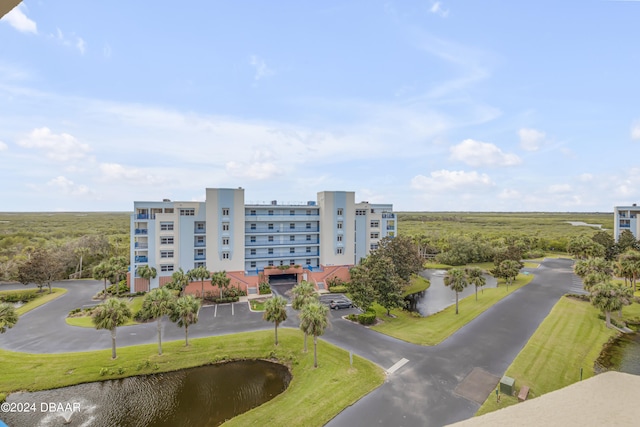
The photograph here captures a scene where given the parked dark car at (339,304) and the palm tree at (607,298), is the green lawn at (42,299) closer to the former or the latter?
the parked dark car at (339,304)

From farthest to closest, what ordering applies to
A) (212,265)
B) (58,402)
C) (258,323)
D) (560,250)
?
(560,250)
(212,265)
(258,323)
(58,402)

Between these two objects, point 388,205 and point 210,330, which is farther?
point 388,205

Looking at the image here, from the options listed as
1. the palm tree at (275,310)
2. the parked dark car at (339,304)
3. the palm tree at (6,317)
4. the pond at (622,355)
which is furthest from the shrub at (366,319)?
the palm tree at (6,317)

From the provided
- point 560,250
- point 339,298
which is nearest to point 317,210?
point 339,298

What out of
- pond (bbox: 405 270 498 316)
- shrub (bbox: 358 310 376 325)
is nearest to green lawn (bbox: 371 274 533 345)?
shrub (bbox: 358 310 376 325)

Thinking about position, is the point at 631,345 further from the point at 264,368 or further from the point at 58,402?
the point at 58,402

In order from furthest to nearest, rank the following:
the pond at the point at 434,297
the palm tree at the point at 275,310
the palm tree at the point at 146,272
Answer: the palm tree at the point at 146,272, the pond at the point at 434,297, the palm tree at the point at 275,310

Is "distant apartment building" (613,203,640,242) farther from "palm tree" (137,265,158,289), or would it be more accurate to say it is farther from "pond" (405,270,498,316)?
"palm tree" (137,265,158,289)
